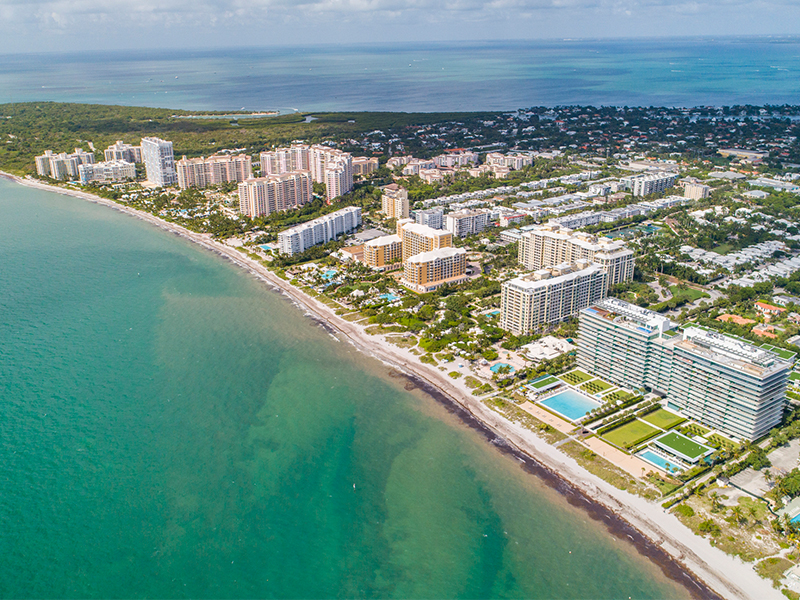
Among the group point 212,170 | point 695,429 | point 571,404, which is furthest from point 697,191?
point 212,170

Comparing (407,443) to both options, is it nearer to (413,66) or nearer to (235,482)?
(235,482)

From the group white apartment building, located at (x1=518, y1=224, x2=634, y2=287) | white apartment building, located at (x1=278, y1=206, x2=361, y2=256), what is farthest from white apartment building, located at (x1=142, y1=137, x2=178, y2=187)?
white apartment building, located at (x1=518, y1=224, x2=634, y2=287)

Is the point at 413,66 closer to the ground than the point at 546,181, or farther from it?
farther from it

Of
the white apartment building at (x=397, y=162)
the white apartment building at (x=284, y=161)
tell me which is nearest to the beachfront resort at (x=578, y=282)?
the white apartment building at (x=284, y=161)

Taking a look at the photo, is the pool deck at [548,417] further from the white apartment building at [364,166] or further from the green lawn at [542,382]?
the white apartment building at [364,166]

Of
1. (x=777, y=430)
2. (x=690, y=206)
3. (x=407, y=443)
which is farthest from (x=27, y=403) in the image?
(x=690, y=206)

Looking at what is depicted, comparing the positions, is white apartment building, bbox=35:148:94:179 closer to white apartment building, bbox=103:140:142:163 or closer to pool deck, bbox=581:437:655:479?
white apartment building, bbox=103:140:142:163

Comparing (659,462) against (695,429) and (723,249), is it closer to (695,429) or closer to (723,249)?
(695,429)
